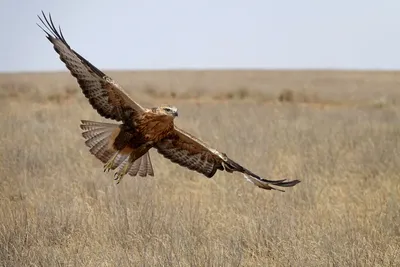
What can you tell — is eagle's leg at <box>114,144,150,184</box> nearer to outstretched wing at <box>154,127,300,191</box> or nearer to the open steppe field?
outstretched wing at <box>154,127,300,191</box>

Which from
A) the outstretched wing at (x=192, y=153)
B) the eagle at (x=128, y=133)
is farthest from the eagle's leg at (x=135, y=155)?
the outstretched wing at (x=192, y=153)

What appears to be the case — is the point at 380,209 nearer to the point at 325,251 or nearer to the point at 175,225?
the point at 325,251

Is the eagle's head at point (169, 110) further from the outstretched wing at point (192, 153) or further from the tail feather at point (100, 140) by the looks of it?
the tail feather at point (100, 140)

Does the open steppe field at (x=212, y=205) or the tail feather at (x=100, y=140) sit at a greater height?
the tail feather at (x=100, y=140)

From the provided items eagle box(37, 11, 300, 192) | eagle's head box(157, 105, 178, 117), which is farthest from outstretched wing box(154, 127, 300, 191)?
eagle's head box(157, 105, 178, 117)

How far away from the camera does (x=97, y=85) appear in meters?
5.84

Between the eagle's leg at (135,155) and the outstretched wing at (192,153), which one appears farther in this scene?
the outstretched wing at (192,153)

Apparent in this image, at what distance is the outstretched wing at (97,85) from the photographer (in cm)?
555

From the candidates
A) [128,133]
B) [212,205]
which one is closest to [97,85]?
[128,133]

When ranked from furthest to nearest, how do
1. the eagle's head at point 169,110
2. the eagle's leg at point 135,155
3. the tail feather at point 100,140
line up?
the tail feather at point 100,140 → the eagle's leg at point 135,155 → the eagle's head at point 169,110

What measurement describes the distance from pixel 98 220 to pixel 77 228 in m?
0.24

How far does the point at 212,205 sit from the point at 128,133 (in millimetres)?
1521

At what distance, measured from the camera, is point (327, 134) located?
36.9ft

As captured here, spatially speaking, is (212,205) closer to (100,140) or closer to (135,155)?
(135,155)
